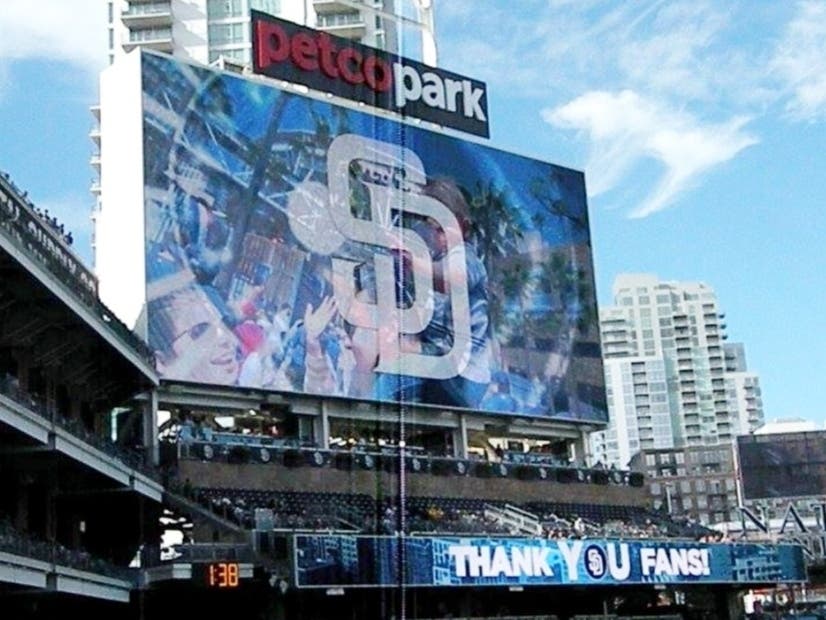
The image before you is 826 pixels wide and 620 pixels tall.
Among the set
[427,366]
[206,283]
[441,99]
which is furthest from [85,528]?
[441,99]

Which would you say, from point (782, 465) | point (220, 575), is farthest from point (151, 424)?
point (782, 465)

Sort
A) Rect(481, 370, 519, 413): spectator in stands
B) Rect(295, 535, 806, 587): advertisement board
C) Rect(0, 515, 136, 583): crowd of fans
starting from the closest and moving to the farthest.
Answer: Rect(0, 515, 136, 583): crowd of fans → Rect(295, 535, 806, 587): advertisement board → Rect(481, 370, 519, 413): spectator in stands

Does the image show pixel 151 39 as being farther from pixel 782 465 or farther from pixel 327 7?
pixel 782 465

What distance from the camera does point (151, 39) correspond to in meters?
108

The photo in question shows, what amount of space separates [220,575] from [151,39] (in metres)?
69.2

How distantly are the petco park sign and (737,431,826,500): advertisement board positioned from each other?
153 ft

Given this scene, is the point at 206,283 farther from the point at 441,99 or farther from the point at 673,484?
the point at 673,484

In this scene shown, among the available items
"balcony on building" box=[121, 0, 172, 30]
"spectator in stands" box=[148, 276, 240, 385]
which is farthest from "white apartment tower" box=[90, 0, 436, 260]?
"spectator in stands" box=[148, 276, 240, 385]

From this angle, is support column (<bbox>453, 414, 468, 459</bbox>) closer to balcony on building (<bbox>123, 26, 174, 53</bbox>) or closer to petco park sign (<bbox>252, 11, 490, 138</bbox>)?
petco park sign (<bbox>252, 11, 490, 138</bbox>)

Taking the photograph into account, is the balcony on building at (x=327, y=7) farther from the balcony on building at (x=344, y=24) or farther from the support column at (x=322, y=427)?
the support column at (x=322, y=427)

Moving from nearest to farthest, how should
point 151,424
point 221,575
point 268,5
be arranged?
point 221,575 < point 151,424 < point 268,5

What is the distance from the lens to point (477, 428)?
212 ft

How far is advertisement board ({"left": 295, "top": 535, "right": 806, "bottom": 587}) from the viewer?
4928 cm

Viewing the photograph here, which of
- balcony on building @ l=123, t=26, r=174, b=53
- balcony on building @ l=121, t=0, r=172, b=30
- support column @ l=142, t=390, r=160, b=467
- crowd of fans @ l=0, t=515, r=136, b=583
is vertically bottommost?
crowd of fans @ l=0, t=515, r=136, b=583
